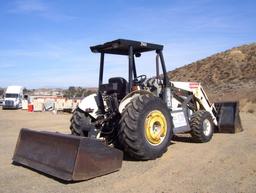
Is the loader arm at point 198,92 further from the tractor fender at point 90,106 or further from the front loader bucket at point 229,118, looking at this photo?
the tractor fender at point 90,106

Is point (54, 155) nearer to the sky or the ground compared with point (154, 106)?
nearer to the ground

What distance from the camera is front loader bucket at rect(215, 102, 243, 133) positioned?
13391mm

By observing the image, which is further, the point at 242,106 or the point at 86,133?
the point at 242,106

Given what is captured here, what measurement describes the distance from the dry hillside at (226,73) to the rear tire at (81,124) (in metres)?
30.4

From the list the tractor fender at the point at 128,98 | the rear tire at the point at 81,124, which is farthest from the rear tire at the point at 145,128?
the rear tire at the point at 81,124

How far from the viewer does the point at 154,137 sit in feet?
29.5

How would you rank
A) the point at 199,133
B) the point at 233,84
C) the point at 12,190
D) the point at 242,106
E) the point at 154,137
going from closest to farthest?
the point at 12,190 → the point at 154,137 → the point at 199,133 → the point at 242,106 → the point at 233,84

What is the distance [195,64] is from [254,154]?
6206 cm

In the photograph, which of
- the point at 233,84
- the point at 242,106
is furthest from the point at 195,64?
the point at 242,106

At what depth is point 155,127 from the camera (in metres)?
9.23

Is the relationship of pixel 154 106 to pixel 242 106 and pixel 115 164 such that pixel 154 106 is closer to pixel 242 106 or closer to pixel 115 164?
pixel 115 164

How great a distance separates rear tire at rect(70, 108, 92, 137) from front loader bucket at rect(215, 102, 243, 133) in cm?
545

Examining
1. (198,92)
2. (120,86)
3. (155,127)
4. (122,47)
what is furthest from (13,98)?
(155,127)

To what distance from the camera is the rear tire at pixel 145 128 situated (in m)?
8.45
